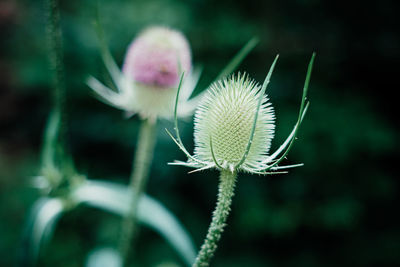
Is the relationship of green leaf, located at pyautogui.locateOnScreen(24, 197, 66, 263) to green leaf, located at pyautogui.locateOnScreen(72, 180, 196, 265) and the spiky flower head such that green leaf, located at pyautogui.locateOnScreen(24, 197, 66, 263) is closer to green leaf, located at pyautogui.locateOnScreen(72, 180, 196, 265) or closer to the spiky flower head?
green leaf, located at pyautogui.locateOnScreen(72, 180, 196, 265)

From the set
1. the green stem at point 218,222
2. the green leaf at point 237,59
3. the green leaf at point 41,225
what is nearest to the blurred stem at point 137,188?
the green leaf at point 41,225

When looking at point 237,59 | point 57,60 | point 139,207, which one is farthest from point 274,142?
point 57,60

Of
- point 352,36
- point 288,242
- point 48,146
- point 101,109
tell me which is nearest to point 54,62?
point 48,146

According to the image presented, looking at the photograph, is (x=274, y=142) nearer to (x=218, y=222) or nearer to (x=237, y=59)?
(x=237, y=59)

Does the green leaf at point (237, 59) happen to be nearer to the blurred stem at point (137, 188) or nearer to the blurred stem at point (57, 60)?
the blurred stem at point (137, 188)

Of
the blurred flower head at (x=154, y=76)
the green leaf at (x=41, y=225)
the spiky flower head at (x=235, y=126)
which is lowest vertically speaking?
the green leaf at (x=41, y=225)

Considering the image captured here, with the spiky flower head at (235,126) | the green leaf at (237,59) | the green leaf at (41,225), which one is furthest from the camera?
the green leaf at (41,225)

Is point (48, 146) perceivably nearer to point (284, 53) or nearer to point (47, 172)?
point (47, 172)
